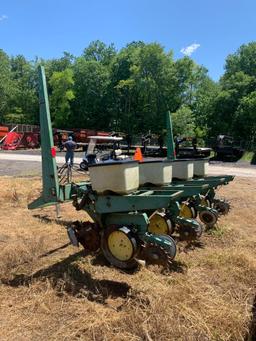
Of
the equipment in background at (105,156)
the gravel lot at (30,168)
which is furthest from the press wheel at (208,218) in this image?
the gravel lot at (30,168)

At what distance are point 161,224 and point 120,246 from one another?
130 centimetres

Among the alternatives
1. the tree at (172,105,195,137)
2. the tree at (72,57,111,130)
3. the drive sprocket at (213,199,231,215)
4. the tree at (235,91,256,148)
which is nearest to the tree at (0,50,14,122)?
the tree at (72,57,111,130)

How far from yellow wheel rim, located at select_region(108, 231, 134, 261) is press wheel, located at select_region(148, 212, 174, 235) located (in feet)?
4.07

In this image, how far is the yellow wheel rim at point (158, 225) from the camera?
604 cm

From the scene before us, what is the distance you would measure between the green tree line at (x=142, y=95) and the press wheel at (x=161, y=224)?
3466 cm

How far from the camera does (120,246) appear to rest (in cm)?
491

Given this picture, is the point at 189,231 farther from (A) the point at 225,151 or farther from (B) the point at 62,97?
(B) the point at 62,97

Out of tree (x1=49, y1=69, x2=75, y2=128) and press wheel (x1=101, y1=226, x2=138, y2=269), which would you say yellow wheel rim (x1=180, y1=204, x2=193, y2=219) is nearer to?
press wheel (x1=101, y1=226, x2=138, y2=269)

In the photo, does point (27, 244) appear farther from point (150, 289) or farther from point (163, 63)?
point (163, 63)

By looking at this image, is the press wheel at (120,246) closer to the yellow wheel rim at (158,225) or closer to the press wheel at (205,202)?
the yellow wheel rim at (158,225)

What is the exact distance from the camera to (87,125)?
184 ft

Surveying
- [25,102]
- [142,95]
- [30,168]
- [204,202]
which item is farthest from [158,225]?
[25,102]

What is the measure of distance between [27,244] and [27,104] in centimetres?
5544

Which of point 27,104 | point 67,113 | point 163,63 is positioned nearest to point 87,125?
point 67,113
